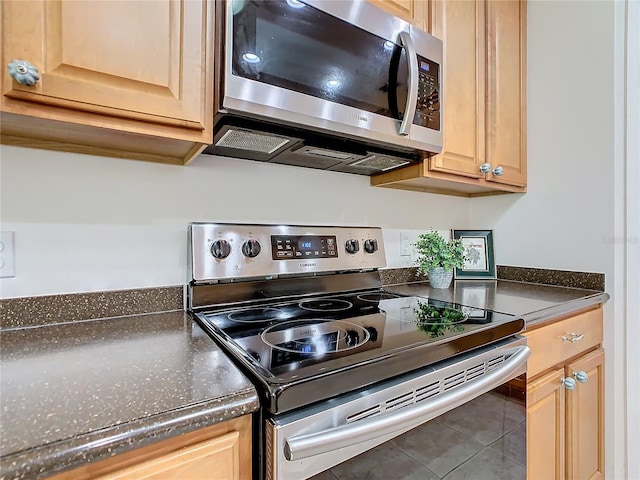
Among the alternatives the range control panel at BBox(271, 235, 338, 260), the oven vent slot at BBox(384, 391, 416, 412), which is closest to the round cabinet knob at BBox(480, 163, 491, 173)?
the range control panel at BBox(271, 235, 338, 260)

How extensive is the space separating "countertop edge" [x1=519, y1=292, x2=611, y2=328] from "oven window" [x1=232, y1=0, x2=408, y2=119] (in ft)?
2.46

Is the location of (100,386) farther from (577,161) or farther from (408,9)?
(577,161)

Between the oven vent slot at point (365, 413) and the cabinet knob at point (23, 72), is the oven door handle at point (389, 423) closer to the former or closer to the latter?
the oven vent slot at point (365, 413)

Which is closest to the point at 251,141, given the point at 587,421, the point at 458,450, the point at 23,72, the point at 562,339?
the point at 23,72

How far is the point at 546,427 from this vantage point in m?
1.10

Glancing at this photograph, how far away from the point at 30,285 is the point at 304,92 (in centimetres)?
87

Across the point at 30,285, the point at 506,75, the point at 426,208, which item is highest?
the point at 506,75

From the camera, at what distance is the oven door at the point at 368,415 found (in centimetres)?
52

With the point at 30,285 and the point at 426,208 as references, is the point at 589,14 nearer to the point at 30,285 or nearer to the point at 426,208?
the point at 426,208

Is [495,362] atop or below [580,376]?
atop

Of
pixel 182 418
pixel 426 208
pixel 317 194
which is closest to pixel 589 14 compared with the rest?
pixel 426 208

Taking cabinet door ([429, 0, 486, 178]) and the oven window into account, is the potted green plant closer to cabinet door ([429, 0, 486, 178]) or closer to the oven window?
cabinet door ([429, 0, 486, 178])

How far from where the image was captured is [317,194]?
134 centimetres

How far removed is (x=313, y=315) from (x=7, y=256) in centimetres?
80
